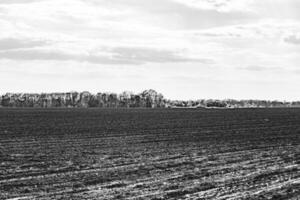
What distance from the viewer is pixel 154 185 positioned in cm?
1817

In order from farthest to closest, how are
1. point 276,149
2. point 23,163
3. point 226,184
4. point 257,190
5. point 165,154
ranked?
point 276,149
point 165,154
point 23,163
point 226,184
point 257,190

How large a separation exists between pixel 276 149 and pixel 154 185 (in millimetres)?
17109

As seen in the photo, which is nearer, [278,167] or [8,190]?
[8,190]

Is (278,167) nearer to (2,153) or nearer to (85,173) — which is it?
(85,173)

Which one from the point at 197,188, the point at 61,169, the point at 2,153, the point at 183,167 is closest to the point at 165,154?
the point at 183,167

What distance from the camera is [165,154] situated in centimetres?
2947

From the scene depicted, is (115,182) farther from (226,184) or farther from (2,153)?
(2,153)

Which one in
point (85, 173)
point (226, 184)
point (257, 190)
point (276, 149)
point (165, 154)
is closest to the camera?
point (257, 190)

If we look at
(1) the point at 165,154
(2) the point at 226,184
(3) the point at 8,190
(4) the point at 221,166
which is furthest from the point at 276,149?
(3) the point at 8,190

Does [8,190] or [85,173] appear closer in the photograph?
[8,190]

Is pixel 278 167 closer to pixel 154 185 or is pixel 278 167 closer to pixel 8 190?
pixel 154 185

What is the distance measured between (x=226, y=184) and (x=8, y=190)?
7.76 m

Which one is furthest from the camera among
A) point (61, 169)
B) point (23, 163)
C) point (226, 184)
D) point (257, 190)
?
point (23, 163)

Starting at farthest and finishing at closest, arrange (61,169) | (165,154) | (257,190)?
(165,154)
(61,169)
(257,190)
